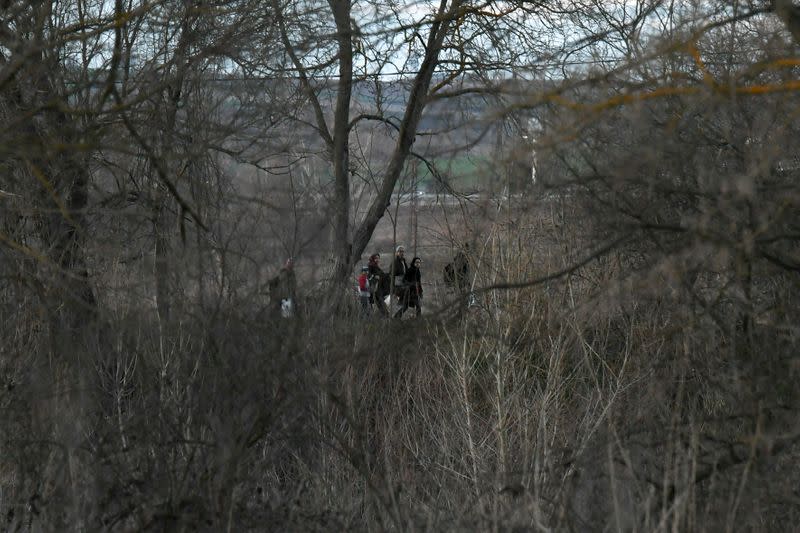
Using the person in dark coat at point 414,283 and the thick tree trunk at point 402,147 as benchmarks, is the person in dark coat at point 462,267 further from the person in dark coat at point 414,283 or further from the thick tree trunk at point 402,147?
the thick tree trunk at point 402,147

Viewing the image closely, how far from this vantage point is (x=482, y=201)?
613cm

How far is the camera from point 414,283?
891 cm

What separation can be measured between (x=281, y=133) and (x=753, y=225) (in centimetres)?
378

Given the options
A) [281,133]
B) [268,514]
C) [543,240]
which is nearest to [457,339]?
[543,240]

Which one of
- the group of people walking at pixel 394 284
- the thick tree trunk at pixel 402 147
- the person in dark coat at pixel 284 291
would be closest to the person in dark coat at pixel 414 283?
the group of people walking at pixel 394 284

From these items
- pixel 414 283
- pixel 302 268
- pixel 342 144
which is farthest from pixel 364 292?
pixel 342 144

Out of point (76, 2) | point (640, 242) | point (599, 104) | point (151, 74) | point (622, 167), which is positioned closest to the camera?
point (599, 104)

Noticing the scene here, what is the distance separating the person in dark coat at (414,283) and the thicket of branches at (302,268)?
1.56 feet

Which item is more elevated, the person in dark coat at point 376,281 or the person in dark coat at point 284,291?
the person in dark coat at point 284,291

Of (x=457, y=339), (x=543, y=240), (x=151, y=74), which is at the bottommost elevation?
(x=457, y=339)

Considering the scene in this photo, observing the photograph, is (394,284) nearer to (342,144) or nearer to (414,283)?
(414,283)

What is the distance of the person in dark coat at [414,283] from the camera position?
27.4ft

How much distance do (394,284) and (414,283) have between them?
164cm

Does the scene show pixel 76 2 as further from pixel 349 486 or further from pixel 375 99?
pixel 375 99
